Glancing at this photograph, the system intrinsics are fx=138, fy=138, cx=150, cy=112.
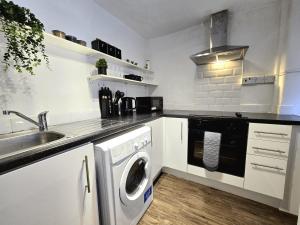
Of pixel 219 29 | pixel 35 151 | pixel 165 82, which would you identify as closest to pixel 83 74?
pixel 35 151

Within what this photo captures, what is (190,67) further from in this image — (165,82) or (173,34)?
(173,34)

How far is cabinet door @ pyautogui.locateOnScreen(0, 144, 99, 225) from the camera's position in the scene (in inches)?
22.5

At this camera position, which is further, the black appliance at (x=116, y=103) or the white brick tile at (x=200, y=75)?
the white brick tile at (x=200, y=75)

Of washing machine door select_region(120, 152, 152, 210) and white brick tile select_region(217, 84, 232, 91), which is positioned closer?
washing machine door select_region(120, 152, 152, 210)

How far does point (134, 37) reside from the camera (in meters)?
2.36

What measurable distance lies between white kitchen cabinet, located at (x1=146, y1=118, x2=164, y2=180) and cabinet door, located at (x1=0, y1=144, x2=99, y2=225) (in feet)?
2.75

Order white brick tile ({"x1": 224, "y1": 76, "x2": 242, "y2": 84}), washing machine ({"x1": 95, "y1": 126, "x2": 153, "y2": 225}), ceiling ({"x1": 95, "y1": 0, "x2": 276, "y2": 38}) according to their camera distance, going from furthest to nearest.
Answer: white brick tile ({"x1": 224, "y1": 76, "x2": 242, "y2": 84})
ceiling ({"x1": 95, "y1": 0, "x2": 276, "y2": 38})
washing machine ({"x1": 95, "y1": 126, "x2": 153, "y2": 225})

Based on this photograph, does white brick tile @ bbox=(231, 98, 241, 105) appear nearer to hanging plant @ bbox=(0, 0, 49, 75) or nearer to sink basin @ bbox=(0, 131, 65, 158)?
sink basin @ bbox=(0, 131, 65, 158)

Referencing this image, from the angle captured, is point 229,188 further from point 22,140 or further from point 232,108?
point 22,140

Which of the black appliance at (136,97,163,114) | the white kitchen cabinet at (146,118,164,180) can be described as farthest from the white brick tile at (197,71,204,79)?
the white kitchen cabinet at (146,118,164,180)

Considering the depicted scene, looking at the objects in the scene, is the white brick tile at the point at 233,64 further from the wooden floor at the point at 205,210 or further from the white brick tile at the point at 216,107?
the wooden floor at the point at 205,210

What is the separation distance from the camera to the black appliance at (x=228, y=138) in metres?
1.47

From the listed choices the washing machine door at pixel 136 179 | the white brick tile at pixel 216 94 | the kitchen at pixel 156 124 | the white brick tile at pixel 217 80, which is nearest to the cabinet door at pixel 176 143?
the kitchen at pixel 156 124

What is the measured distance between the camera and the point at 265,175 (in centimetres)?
139
